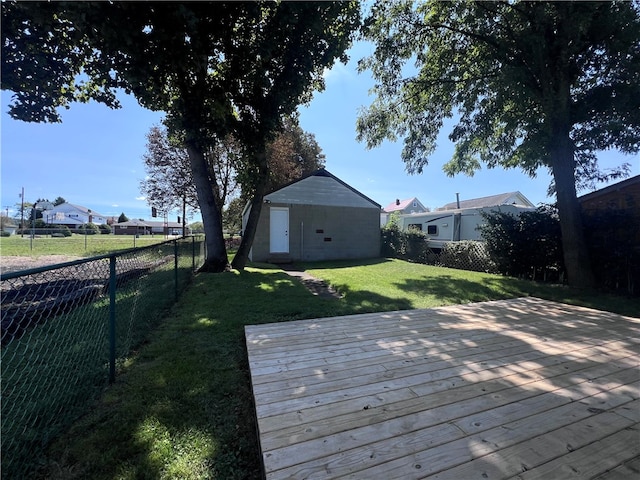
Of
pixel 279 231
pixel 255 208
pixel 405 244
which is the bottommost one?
pixel 405 244

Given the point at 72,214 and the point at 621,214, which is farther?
the point at 72,214

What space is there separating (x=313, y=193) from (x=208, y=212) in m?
5.84

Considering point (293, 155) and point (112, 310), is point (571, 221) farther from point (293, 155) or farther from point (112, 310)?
point (293, 155)

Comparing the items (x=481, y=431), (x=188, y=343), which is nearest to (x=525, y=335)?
(x=481, y=431)

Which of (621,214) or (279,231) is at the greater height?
(621,214)

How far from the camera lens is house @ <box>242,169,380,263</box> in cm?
1266

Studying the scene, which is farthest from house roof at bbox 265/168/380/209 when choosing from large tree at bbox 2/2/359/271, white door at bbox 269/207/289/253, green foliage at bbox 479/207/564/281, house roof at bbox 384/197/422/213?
house roof at bbox 384/197/422/213

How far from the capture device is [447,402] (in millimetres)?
2016

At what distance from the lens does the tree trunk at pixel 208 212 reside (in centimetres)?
834

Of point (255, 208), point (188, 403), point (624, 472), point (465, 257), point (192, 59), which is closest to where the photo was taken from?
point (624, 472)

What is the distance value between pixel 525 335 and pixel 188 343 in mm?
4185

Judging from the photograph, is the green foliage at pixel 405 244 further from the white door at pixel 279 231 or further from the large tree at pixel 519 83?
the white door at pixel 279 231

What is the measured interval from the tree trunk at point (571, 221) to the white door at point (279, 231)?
9602mm

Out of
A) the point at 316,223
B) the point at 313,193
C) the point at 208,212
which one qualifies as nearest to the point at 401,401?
the point at 208,212
